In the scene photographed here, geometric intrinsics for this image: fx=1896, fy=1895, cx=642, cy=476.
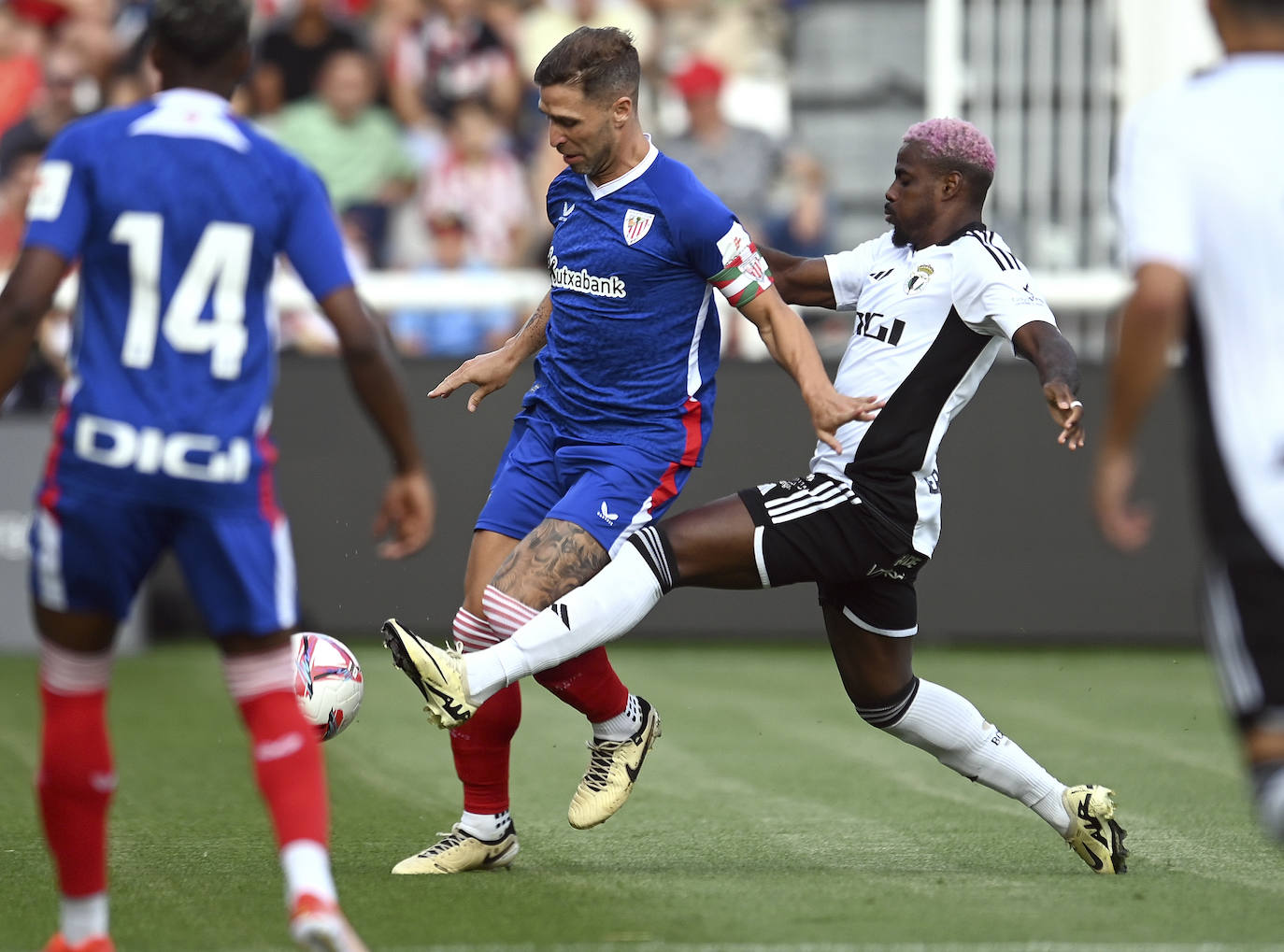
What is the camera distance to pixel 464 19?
1311 cm

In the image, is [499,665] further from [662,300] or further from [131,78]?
[131,78]

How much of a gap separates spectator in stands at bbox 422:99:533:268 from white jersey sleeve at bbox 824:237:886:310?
6.71 m

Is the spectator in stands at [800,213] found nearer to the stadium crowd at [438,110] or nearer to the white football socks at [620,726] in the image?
the stadium crowd at [438,110]

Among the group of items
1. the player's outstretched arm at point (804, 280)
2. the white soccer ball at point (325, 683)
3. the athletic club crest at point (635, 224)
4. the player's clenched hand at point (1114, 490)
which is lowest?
the white soccer ball at point (325, 683)

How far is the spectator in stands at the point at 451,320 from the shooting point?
472 inches

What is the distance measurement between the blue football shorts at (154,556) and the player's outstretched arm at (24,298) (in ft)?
0.98

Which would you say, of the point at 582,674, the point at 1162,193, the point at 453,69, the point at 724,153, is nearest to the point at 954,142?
the point at 582,674

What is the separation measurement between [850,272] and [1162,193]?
2617mm

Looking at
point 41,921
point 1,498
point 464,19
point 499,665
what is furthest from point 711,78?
point 41,921

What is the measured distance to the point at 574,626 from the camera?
5211mm

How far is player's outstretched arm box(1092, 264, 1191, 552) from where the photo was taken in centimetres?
331

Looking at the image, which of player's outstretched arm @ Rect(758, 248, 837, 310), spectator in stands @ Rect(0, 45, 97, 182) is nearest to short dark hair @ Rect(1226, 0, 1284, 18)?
player's outstretched arm @ Rect(758, 248, 837, 310)

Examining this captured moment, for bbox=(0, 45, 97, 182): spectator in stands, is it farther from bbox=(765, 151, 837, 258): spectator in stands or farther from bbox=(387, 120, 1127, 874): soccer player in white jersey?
bbox=(387, 120, 1127, 874): soccer player in white jersey

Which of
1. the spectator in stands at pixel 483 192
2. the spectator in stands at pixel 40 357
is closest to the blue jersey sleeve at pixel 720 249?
the spectator in stands at pixel 40 357
